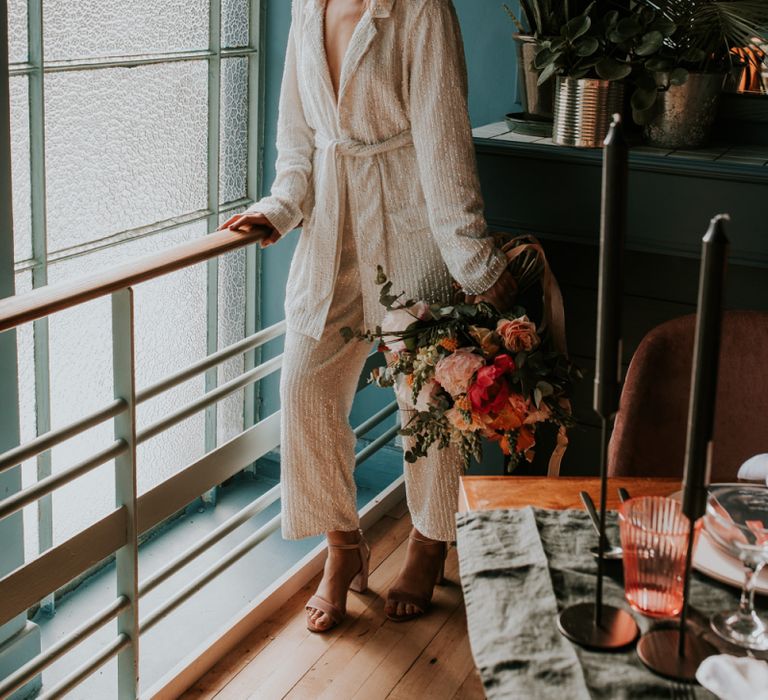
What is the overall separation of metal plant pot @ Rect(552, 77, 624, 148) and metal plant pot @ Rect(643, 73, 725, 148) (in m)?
0.10

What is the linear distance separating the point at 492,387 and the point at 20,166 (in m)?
1.65

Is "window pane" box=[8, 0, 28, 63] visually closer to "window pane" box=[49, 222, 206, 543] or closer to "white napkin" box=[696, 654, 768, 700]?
"window pane" box=[49, 222, 206, 543]

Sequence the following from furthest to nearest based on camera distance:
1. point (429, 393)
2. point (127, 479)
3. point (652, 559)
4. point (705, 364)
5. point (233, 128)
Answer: point (233, 128) < point (429, 393) < point (127, 479) < point (652, 559) < point (705, 364)

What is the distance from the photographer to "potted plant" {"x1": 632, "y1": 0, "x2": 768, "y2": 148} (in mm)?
2258

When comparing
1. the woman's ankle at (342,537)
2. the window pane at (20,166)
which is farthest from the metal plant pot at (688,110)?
the window pane at (20,166)

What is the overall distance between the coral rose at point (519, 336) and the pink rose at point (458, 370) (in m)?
0.07

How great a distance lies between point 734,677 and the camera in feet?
3.07

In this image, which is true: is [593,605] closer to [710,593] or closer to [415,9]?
[710,593]

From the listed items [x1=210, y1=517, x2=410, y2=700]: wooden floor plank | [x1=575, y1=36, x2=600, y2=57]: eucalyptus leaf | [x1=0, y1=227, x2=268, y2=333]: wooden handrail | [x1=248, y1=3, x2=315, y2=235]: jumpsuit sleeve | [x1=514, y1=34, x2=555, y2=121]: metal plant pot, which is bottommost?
[x1=210, y1=517, x2=410, y2=700]: wooden floor plank

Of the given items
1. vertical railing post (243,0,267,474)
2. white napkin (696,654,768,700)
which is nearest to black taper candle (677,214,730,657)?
white napkin (696,654,768,700)

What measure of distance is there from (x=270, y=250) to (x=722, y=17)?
1944mm

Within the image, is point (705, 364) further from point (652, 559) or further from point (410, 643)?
point (410, 643)

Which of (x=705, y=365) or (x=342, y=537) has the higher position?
(x=705, y=365)

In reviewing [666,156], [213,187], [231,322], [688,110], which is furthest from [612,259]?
[231,322]
